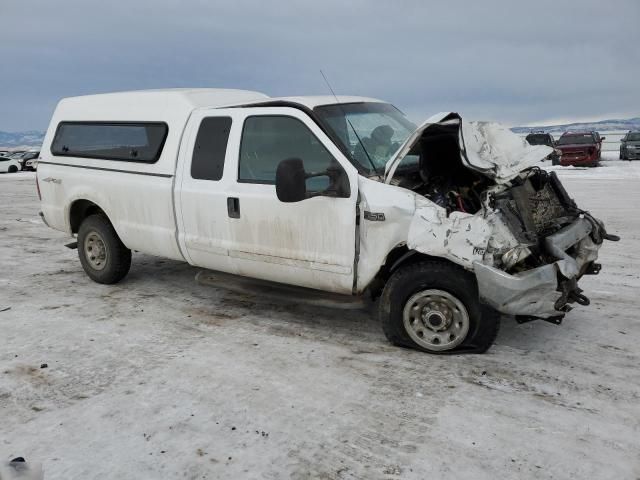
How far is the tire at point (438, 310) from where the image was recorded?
12.5 feet

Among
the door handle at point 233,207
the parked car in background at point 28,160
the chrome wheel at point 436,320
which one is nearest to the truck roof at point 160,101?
the door handle at point 233,207

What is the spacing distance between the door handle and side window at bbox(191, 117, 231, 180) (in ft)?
0.88

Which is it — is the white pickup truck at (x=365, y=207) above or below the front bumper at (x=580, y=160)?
above

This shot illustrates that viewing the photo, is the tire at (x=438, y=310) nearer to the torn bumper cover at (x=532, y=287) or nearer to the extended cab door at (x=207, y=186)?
the torn bumper cover at (x=532, y=287)

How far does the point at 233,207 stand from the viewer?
4.66 metres

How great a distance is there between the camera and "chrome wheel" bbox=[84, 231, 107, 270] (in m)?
6.13

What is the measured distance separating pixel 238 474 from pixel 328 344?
1.76 metres

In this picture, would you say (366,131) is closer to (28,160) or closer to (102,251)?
(102,251)

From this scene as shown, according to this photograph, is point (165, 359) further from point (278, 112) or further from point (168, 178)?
point (278, 112)

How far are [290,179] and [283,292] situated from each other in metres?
1.29

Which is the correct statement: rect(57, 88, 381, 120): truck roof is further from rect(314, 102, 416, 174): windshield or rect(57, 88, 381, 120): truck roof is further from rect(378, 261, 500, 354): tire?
rect(378, 261, 500, 354): tire

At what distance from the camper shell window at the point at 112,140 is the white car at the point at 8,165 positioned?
93.0 ft

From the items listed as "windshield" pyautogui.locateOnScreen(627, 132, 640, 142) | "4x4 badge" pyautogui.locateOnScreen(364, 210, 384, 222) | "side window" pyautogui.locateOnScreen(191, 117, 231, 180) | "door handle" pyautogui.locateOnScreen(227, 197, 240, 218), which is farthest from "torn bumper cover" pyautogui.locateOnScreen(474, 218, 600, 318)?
"windshield" pyautogui.locateOnScreen(627, 132, 640, 142)

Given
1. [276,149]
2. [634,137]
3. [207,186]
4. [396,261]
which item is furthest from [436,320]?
[634,137]
